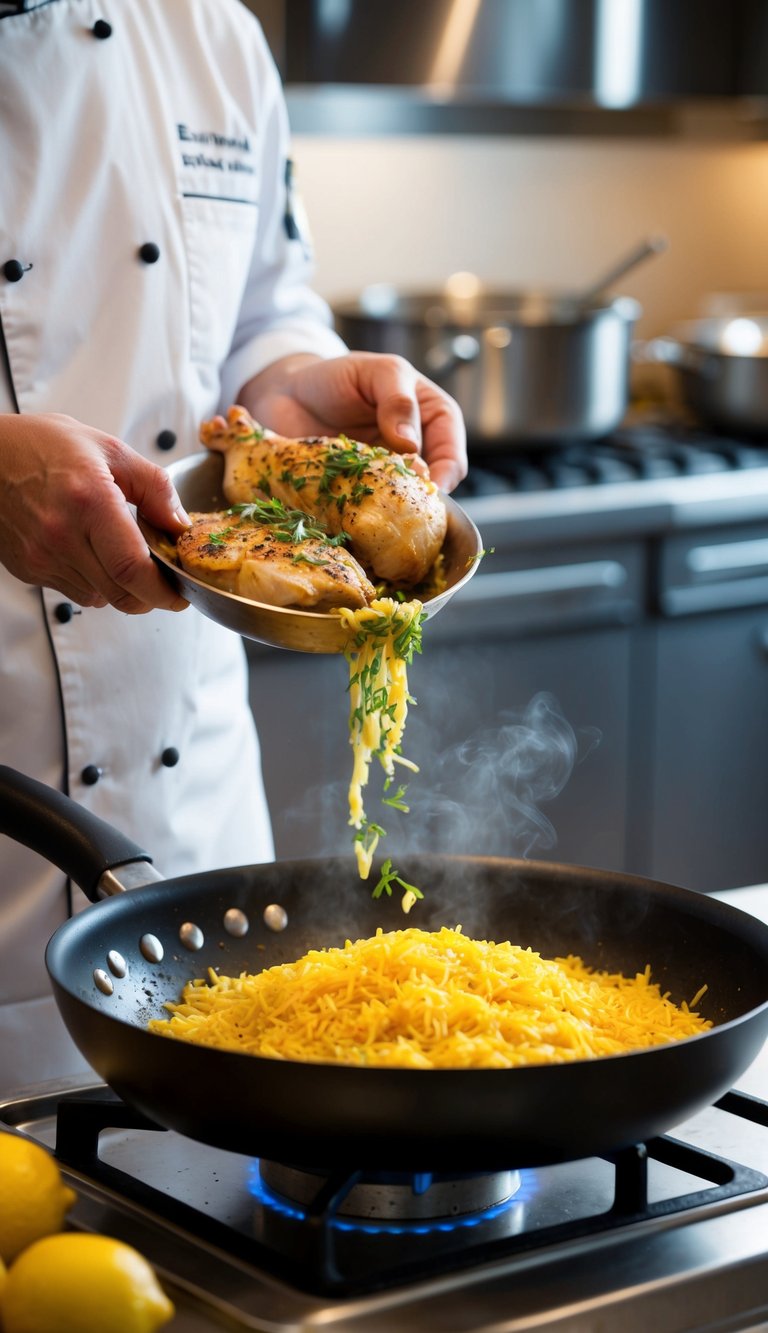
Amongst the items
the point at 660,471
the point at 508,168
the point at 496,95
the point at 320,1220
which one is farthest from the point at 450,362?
the point at 320,1220

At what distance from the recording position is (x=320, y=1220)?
902 millimetres

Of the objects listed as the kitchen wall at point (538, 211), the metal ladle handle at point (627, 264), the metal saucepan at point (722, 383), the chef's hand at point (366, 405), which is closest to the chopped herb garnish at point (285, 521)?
the chef's hand at point (366, 405)

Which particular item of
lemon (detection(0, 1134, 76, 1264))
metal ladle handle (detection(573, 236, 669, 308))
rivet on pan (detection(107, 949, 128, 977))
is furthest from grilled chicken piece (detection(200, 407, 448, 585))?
metal ladle handle (detection(573, 236, 669, 308))

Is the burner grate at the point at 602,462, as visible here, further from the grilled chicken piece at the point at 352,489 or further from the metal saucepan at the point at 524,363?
the grilled chicken piece at the point at 352,489

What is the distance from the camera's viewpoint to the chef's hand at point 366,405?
1.54 metres

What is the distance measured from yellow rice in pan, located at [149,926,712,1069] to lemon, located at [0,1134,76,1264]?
0.52 feet

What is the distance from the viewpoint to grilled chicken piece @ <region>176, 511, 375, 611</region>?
1246 millimetres

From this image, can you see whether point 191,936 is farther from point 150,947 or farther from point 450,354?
point 450,354

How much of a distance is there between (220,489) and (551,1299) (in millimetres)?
894

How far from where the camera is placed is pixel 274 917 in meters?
1.31

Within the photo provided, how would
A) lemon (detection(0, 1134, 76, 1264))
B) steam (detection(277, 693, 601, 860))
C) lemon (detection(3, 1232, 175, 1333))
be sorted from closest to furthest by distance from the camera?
lemon (detection(3, 1232, 175, 1333)), lemon (detection(0, 1134, 76, 1264)), steam (detection(277, 693, 601, 860))

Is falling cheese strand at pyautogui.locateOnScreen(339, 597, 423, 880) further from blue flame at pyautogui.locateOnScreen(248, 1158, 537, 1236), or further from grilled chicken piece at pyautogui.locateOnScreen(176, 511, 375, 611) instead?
blue flame at pyautogui.locateOnScreen(248, 1158, 537, 1236)

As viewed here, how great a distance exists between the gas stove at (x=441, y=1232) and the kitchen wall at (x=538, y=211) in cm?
273

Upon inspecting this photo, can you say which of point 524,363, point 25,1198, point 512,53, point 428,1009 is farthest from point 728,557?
point 25,1198
